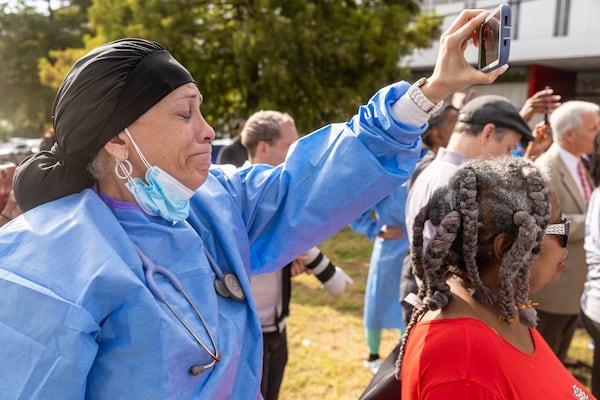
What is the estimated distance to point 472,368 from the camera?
1.28 m

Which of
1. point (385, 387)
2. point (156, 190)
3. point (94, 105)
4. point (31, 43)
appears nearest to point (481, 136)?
point (385, 387)

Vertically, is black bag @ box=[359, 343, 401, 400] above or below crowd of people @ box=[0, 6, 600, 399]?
below

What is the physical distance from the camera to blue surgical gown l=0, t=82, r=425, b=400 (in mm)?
1059

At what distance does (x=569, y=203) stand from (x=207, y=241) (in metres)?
2.99

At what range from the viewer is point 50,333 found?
105 cm

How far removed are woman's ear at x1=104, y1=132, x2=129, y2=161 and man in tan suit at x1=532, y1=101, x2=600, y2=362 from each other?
3034mm

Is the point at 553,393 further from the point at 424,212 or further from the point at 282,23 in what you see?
the point at 282,23

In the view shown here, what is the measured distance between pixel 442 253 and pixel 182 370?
0.76 meters

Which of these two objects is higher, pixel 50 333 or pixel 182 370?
pixel 50 333

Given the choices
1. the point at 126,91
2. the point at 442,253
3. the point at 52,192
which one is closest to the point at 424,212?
the point at 442,253

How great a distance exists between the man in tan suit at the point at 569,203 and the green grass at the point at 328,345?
0.91 m

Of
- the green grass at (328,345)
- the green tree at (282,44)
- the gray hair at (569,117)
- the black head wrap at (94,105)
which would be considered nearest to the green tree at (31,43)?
the green tree at (282,44)

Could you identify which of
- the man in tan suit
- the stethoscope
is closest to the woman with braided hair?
the stethoscope

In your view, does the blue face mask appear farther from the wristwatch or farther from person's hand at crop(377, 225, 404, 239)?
person's hand at crop(377, 225, 404, 239)
